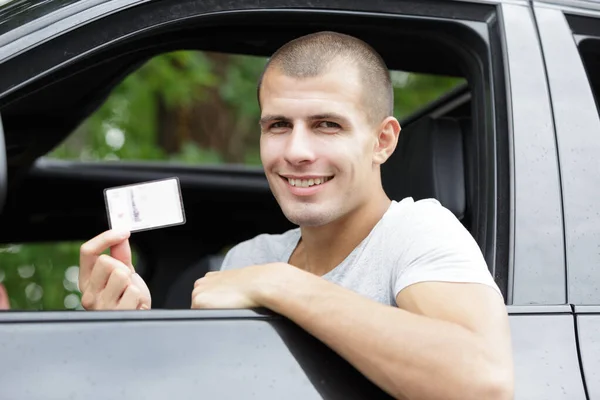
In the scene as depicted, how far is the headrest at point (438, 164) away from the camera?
2416 mm

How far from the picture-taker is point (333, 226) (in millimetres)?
2098

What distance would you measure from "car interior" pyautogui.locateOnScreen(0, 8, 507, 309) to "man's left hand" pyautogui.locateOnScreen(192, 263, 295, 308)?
429mm

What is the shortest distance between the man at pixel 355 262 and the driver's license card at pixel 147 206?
4cm

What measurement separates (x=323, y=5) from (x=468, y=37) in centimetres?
34

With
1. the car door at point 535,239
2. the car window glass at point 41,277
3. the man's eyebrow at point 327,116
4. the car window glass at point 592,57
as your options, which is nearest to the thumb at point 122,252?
the man's eyebrow at point 327,116

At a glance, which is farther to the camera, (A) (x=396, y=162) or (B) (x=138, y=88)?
(B) (x=138, y=88)

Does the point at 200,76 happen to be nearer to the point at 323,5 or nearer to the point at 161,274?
the point at 161,274

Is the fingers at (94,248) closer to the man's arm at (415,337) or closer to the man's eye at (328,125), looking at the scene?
the man's arm at (415,337)

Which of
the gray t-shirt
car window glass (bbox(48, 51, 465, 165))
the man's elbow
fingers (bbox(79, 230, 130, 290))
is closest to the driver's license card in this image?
fingers (bbox(79, 230, 130, 290))

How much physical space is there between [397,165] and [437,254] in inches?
37.8

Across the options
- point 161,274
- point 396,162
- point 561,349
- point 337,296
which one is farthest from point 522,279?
point 161,274

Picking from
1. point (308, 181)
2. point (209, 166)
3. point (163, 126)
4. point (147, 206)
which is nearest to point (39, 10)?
point (147, 206)

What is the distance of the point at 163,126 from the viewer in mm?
7238

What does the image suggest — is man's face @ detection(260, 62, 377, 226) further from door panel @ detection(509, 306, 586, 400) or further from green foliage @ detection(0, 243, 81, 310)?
green foliage @ detection(0, 243, 81, 310)
